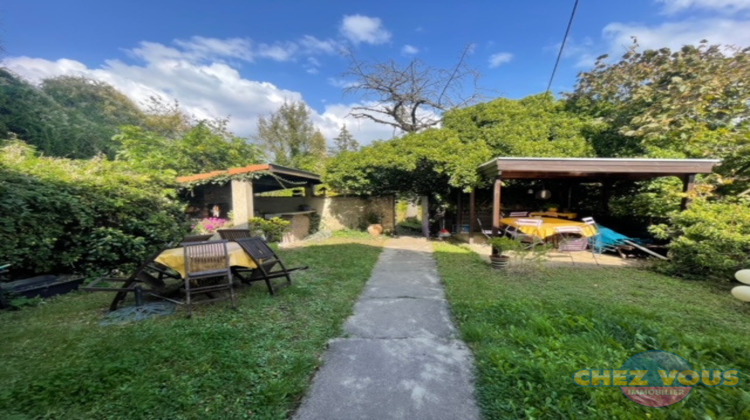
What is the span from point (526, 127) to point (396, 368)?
992cm

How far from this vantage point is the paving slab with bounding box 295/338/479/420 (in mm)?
1899

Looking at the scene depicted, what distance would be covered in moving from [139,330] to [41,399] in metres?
1.12

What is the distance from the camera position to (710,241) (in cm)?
481

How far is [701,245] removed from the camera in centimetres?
488

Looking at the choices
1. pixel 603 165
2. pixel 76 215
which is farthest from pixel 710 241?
pixel 76 215

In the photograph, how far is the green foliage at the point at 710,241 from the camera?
4.56 meters

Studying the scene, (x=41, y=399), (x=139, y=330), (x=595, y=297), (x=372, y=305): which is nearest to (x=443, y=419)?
(x=372, y=305)

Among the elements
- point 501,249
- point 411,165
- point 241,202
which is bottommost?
point 501,249

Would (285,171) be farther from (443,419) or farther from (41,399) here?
(443,419)

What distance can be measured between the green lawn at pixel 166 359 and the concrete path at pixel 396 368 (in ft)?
0.66

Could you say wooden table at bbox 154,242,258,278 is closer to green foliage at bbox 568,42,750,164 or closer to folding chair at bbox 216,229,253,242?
folding chair at bbox 216,229,253,242

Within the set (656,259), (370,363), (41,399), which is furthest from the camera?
(656,259)

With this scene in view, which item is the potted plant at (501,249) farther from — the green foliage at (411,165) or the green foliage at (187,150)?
the green foliage at (187,150)

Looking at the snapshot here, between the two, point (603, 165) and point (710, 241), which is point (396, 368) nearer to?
point (710, 241)
